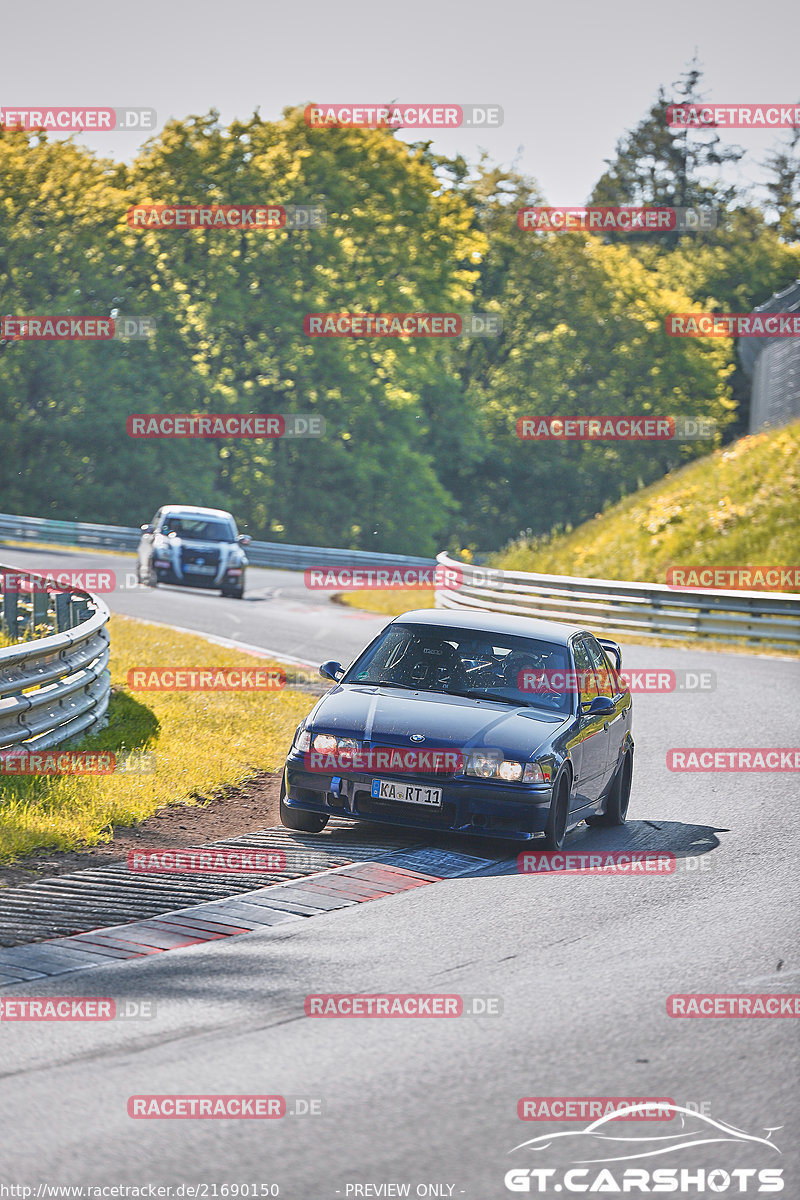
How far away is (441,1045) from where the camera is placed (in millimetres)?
5266

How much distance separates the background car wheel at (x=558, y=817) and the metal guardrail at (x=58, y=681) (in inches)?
142

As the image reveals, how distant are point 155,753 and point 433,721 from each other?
3124mm

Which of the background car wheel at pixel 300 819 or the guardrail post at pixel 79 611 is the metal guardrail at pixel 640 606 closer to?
the guardrail post at pixel 79 611

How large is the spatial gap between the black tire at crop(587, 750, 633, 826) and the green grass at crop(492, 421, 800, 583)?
19196 mm

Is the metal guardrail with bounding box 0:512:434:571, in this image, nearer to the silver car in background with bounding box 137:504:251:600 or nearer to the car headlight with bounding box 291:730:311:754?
the silver car in background with bounding box 137:504:251:600

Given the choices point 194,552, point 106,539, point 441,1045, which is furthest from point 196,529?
point 441,1045

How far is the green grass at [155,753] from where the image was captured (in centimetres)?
905

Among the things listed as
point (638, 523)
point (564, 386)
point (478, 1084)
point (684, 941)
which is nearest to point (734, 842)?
point (684, 941)

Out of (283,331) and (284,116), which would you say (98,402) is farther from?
(284,116)

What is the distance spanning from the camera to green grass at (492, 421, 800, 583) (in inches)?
1198

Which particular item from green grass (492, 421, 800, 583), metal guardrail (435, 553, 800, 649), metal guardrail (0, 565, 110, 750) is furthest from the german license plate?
green grass (492, 421, 800, 583)

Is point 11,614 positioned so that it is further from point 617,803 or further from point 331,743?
point 617,803

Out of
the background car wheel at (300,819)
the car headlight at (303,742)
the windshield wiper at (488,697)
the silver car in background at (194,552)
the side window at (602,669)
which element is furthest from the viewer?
the silver car in background at (194,552)

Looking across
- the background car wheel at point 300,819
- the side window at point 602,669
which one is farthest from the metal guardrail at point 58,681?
the side window at point 602,669
